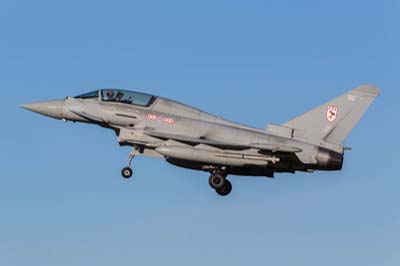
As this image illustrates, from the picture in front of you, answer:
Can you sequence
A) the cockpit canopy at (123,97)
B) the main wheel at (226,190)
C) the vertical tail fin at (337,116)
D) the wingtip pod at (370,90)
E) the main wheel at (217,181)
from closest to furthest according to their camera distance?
1. the main wheel at (217,181)
2. the vertical tail fin at (337,116)
3. the main wheel at (226,190)
4. the wingtip pod at (370,90)
5. the cockpit canopy at (123,97)

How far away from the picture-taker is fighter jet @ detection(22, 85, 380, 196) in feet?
113

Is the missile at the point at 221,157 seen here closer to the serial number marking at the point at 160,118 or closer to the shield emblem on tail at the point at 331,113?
the serial number marking at the point at 160,118

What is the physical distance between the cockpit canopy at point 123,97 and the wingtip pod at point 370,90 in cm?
797

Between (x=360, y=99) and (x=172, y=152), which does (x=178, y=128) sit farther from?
(x=360, y=99)

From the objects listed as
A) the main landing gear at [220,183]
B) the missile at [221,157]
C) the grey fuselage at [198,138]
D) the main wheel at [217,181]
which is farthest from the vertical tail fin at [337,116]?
the main wheel at [217,181]

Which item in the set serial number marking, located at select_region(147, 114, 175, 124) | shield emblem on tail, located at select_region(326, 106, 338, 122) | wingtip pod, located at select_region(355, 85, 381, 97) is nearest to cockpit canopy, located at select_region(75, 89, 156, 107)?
serial number marking, located at select_region(147, 114, 175, 124)

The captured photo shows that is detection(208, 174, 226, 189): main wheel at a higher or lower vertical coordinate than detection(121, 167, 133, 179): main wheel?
higher

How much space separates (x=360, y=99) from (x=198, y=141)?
255 inches

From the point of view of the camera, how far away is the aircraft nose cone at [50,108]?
36.3 metres

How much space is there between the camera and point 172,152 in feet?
112

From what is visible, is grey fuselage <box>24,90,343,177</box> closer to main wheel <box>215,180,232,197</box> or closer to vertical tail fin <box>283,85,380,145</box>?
vertical tail fin <box>283,85,380,145</box>

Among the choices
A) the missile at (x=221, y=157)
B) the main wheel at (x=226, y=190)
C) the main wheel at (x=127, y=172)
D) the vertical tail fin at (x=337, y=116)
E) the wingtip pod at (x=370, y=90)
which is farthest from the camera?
the wingtip pod at (x=370, y=90)

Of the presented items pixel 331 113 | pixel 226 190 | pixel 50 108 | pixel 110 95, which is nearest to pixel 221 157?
pixel 226 190

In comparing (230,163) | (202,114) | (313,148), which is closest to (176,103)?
(202,114)
